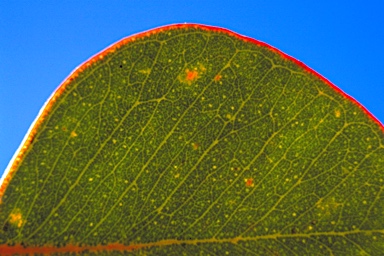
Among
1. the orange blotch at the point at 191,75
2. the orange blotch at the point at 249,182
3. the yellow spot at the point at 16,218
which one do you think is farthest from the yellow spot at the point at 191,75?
the yellow spot at the point at 16,218

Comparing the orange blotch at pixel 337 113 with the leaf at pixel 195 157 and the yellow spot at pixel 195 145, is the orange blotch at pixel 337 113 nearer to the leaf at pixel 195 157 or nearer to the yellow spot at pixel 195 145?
the leaf at pixel 195 157

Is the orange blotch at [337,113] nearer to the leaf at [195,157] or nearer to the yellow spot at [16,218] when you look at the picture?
the leaf at [195,157]

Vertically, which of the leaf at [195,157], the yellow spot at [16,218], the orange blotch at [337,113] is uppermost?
the orange blotch at [337,113]

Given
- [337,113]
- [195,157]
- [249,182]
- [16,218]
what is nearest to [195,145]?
[195,157]

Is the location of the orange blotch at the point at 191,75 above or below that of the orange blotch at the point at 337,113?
below

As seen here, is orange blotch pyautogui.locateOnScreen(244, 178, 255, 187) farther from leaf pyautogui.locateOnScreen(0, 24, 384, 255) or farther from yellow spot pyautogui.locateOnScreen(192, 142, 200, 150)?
yellow spot pyautogui.locateOnScreen(192, 142, 200, 150)

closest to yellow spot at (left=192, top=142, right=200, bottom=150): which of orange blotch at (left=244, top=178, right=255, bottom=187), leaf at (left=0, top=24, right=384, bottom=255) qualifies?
leaf at (left=0, top=24, right=384, bottom=255)
